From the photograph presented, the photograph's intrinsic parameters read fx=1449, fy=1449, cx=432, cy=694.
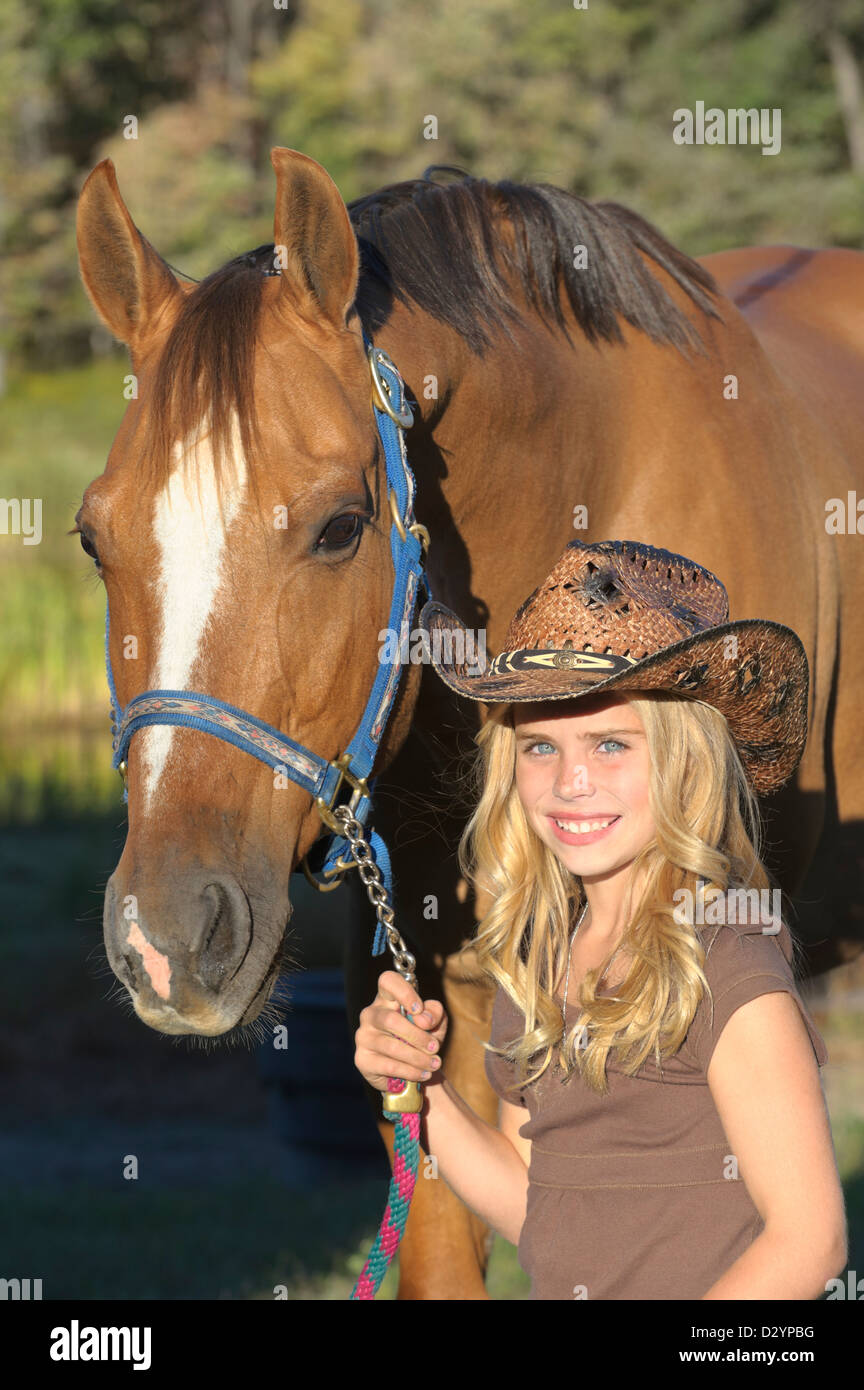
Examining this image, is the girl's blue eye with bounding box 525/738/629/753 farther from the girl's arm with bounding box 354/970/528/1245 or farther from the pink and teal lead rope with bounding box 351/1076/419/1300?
the pink and teal lead rope with bounding box 351/1076/419/1300

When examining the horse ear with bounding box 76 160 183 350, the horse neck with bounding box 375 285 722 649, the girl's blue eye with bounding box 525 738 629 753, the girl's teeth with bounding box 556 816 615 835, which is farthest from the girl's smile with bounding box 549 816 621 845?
the horse ear with bounding box 76 160 183 350

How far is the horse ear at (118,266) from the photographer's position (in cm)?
254

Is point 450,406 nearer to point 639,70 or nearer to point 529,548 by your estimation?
point 529,548

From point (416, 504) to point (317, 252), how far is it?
0.47 meters

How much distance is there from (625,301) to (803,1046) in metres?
1.83

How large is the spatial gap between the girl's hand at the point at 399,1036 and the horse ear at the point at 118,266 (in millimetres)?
1247

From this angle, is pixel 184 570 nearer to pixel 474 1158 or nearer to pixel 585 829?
pixel 585 829

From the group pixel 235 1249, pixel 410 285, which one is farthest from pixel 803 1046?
pixel 235 1249

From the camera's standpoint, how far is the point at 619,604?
216 centimetres

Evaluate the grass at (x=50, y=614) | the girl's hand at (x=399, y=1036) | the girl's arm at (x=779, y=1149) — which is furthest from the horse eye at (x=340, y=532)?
the grass at (x=50, y=614)

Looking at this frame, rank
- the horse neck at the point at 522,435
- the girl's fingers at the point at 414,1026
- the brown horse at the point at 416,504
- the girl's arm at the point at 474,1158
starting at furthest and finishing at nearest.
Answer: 1. the horse neck at the point at 522,435
2. the girl's arm at the point at 474,1158
3. the brown horse at the point at 416,504
4. the girl's fingers at the point at 414,1026

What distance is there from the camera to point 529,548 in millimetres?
2949

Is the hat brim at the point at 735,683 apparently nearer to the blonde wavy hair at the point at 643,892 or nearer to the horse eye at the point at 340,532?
the blonde wavy hair at the point at 643,892

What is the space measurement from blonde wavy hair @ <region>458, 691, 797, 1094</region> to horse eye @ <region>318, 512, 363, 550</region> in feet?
1.21
